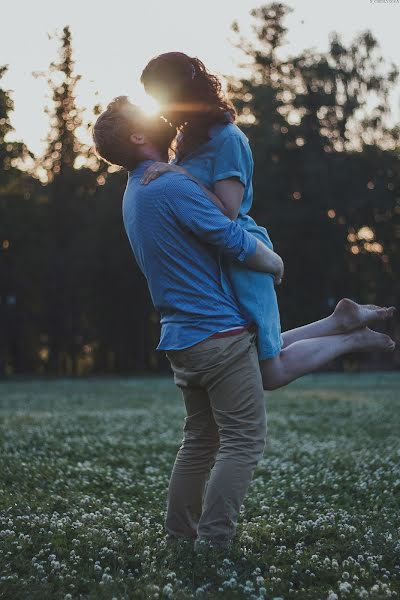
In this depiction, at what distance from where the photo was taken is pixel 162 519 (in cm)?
696

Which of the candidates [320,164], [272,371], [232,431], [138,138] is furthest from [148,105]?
[320,164]

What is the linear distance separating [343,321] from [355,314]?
0.30 ft

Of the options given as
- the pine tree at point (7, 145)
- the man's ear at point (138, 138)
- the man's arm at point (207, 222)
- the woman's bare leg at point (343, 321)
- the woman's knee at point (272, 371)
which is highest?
the pine tree at point (7, 145)

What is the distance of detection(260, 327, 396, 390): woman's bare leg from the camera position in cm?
566

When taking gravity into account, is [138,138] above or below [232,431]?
above

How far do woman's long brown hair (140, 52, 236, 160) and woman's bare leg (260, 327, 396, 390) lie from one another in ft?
4.66

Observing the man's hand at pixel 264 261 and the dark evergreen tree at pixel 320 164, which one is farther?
the dark evergreen tree at pixel 320 164

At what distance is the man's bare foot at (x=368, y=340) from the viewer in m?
6.04

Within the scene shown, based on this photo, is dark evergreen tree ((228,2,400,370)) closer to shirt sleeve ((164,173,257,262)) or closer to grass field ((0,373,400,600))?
grass field ((0,373,400,600))

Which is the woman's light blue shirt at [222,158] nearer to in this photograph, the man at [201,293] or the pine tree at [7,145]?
the man at [201,293]

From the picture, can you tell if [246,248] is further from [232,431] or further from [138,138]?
[232,431]

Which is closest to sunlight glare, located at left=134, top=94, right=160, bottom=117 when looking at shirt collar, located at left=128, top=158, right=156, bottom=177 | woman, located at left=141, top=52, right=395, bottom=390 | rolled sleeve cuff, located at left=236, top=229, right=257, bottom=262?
woman, located at left=141, top=52, right=395, bottom=390

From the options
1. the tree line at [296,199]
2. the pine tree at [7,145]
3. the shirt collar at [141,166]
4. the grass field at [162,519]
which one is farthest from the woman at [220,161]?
the tree line at [296,199]

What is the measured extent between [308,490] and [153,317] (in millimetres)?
50795
